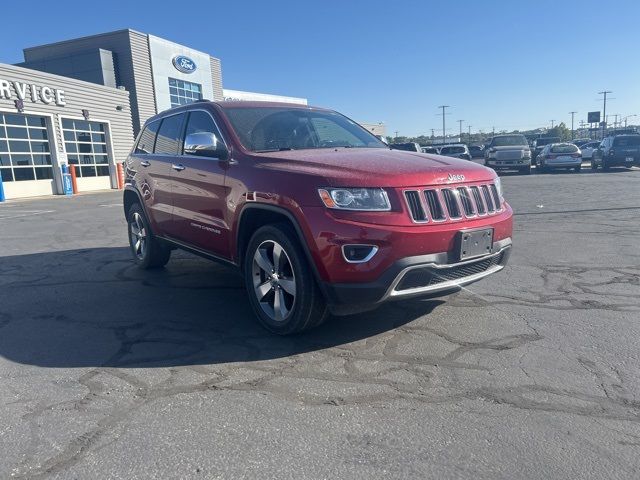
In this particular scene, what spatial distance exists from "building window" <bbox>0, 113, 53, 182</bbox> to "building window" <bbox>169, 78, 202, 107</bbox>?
1266 cm

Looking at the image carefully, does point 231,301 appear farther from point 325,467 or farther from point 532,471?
point 532,471

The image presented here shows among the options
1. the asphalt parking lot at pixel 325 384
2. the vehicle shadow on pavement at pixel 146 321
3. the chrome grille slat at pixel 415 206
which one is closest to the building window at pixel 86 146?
the vehicle shadow on pavement at pixel 146 321

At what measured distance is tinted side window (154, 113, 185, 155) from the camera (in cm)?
550

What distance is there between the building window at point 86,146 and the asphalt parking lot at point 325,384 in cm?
2023

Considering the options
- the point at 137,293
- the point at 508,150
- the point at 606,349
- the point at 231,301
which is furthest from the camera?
the point at 508,150

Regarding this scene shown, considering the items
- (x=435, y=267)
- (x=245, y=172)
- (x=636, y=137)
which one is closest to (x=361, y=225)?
(x=435, y=267)

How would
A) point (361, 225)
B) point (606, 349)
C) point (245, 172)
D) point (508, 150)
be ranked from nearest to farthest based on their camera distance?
point (361, 225)
point (606, 349)
point (245, 172)
point (508, 150)

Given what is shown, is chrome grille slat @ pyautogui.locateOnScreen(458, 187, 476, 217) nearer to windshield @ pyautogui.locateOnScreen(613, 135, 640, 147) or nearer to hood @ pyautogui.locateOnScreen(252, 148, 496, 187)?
hood @ pyautogui.locateOnScreen(252, 148, 496, 187)

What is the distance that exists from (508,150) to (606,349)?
2193 cm

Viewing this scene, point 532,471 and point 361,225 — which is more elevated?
point 361,225

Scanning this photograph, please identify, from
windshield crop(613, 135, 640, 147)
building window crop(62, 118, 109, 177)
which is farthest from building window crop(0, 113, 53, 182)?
windshield crop(613, 135, 640, 147)

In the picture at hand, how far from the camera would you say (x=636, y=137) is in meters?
24.5

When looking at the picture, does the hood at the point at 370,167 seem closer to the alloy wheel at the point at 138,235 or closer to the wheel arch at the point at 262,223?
the wheel arch at the point at 262,223

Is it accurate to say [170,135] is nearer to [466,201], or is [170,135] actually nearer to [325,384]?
[466,201]
